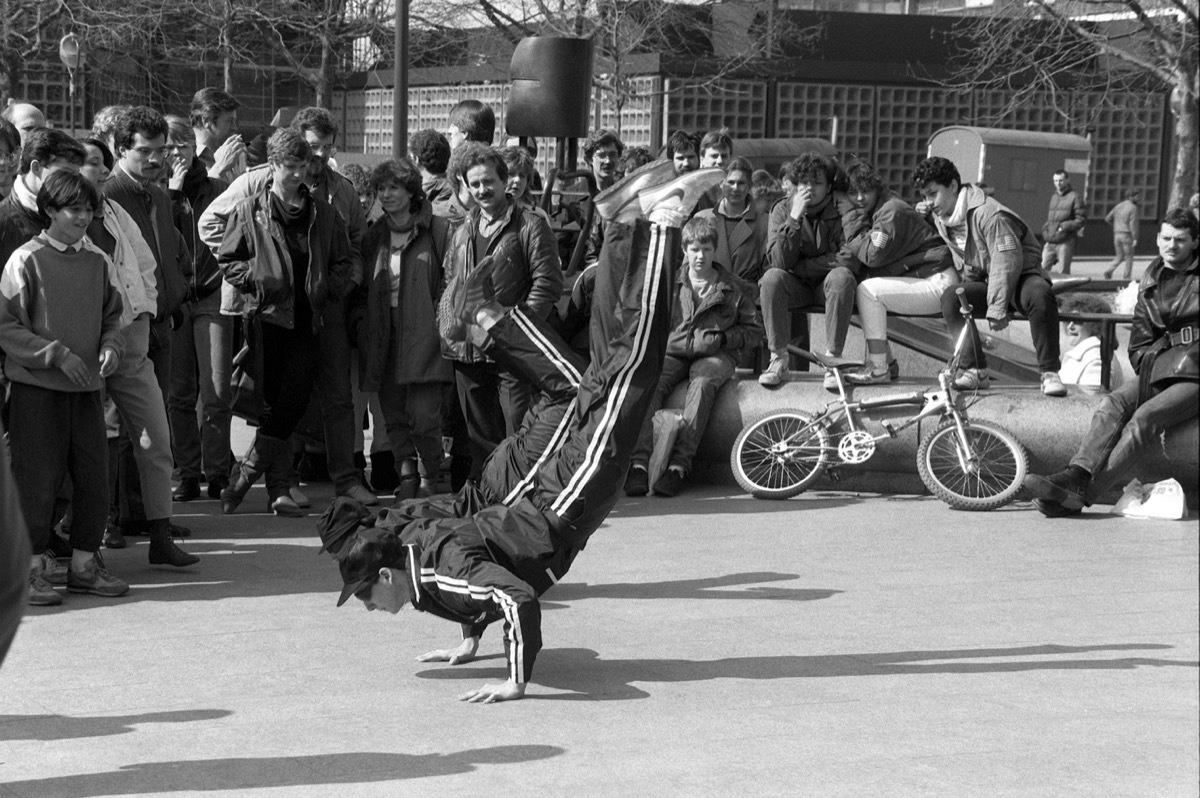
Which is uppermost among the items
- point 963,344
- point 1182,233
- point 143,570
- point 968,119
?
point 968,119

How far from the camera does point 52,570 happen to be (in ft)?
23.4

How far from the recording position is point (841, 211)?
10805 millimetres

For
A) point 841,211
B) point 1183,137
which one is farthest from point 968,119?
point 841,211

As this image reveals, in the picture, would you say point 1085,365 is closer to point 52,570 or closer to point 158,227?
point 158,227

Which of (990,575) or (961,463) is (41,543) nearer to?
(990,575)

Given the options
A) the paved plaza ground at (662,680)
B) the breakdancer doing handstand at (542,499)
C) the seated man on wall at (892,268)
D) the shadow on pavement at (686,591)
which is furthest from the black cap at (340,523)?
the seated man on wall at (892,268)

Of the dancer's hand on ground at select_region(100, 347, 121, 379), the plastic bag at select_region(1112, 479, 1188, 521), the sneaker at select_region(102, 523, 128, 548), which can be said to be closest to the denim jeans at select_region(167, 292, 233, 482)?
the sneaker at select_region(102, 523, 128, 548)

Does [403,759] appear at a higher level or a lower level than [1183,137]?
lower

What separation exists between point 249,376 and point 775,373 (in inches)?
128

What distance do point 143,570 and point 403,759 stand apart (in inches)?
118

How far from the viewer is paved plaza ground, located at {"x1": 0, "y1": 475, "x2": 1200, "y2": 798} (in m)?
4.83

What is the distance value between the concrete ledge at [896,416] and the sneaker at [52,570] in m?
4.12

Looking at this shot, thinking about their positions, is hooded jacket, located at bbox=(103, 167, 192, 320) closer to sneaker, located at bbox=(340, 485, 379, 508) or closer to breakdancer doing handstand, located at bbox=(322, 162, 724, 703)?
sneaker, located at bbox=(340, 485, 379, 508)

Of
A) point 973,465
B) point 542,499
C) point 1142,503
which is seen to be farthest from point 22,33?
point 542,499
